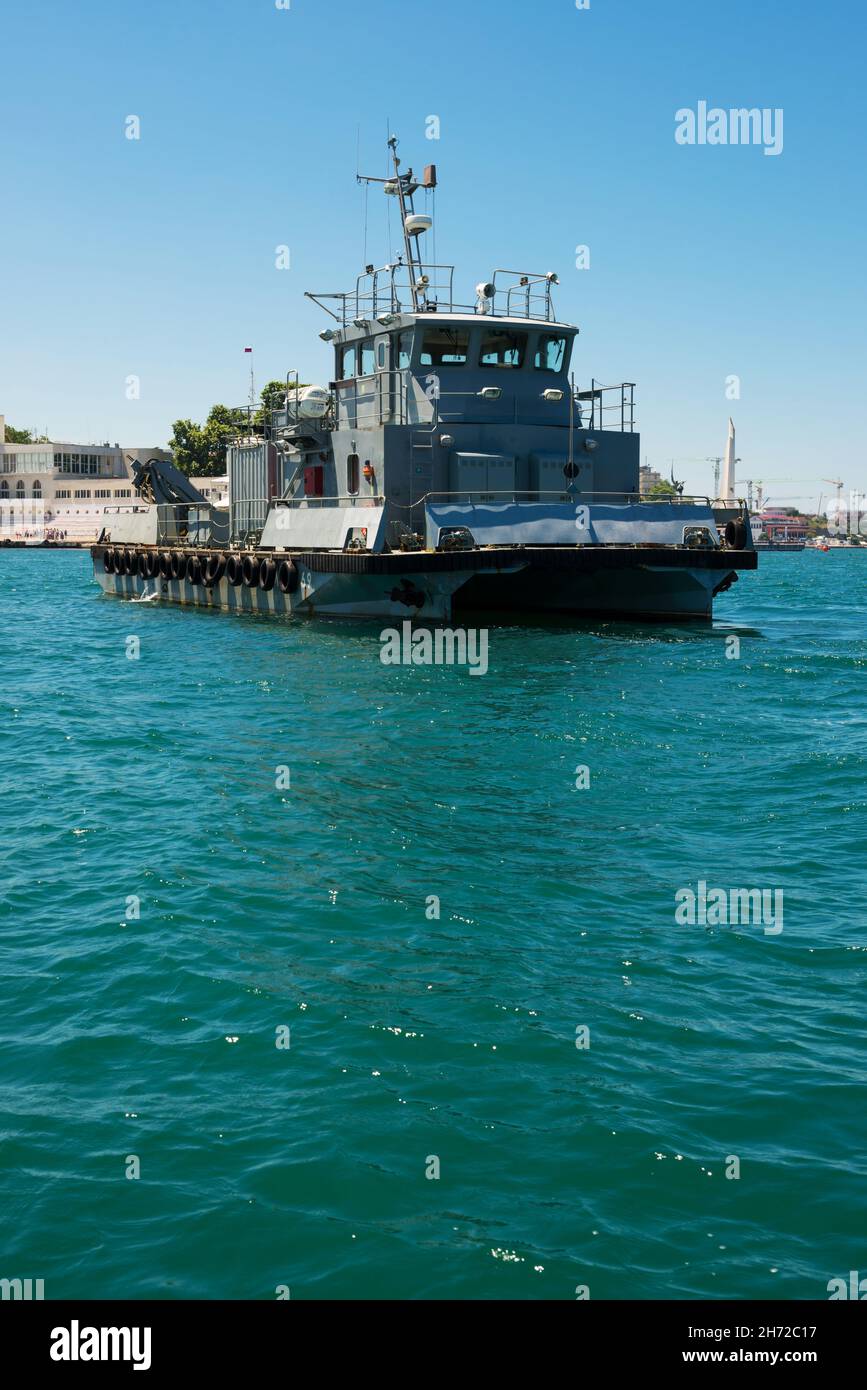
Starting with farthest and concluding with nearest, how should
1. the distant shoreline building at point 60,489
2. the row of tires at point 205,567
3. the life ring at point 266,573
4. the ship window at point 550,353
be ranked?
1. the distant shoreline building at point 60,489
2. the life ring at point 266,573
3. the row of tires at point 205,567
4. the ship window at point 550,353

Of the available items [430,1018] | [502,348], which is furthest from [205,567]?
[430,1018]

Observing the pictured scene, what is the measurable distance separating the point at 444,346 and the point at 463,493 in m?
4.15

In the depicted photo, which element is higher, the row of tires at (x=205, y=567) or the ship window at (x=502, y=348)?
the ship window at (x=502, y=348)

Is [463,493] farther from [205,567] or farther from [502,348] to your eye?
[205,567]

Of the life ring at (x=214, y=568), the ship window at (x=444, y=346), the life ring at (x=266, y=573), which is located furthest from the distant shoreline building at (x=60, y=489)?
the ship window at (x=444, y=346)

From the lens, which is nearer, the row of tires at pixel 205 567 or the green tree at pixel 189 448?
the row of tires at pixel 205 567

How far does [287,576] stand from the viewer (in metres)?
25.6

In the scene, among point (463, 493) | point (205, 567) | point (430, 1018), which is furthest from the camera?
point (205, 567)

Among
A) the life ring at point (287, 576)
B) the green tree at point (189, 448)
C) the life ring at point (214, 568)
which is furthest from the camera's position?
the green tree at point (189, 448)

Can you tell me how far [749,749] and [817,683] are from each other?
6.05m

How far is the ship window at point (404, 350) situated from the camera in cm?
2430

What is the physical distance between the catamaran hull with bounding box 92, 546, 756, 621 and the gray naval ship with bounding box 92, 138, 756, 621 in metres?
0.04

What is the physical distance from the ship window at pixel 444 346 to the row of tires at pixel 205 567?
548 centimetres

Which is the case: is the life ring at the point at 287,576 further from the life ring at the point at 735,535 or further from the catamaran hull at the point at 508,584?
the life ring at the point at 735,535
